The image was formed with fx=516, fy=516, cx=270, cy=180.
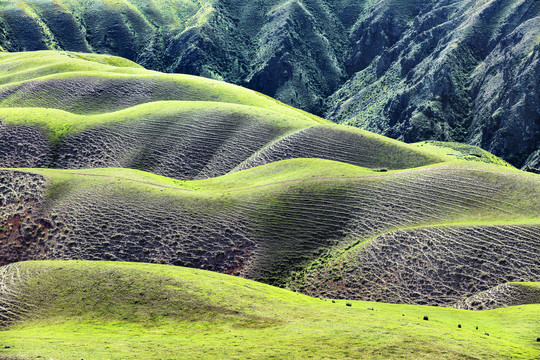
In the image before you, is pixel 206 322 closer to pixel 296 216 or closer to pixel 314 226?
pixel 314 226

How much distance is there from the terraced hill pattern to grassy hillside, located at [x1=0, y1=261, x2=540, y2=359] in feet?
0.57

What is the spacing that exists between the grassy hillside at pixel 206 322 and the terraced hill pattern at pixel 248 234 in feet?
0.57

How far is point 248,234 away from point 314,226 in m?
7.63

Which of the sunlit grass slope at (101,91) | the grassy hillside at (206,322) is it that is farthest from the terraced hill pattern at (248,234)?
the sunlit grass slope at (101,91)

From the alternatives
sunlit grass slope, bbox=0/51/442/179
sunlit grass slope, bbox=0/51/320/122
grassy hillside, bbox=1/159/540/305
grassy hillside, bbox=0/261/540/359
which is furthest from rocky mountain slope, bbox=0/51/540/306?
sunlit grass slope, bbox=0/51/320/122

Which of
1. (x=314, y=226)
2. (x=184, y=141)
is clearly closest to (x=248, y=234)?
(x=314, y=226)

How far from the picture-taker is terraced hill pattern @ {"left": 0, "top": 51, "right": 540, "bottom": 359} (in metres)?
34.3

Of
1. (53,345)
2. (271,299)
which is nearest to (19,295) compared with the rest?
(53,345)

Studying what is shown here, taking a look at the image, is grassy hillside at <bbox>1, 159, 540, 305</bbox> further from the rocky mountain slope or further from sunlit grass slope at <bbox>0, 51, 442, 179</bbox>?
sunlit grass slope at <bbox>0, 51, 442, 179</bbox>

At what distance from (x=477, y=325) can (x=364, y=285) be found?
49.0 feet

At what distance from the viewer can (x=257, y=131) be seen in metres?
97.4

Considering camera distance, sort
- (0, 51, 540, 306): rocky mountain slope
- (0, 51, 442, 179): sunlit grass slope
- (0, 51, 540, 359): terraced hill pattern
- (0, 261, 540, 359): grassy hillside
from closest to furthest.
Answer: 1. (0, 261, 540, 359): grassy hillside
2. (0, 51, 540, 359): terraced hill pattern
3. (0, 51, 540, 306): rocky mountain slope
4. (0, 51, 442, 179): sunlit grass slope

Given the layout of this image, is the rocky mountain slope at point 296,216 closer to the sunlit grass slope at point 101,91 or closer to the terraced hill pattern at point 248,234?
the terraced hill pattern at point 248,234

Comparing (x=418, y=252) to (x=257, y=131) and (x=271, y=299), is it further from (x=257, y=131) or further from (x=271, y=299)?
(x=257, y=131)
